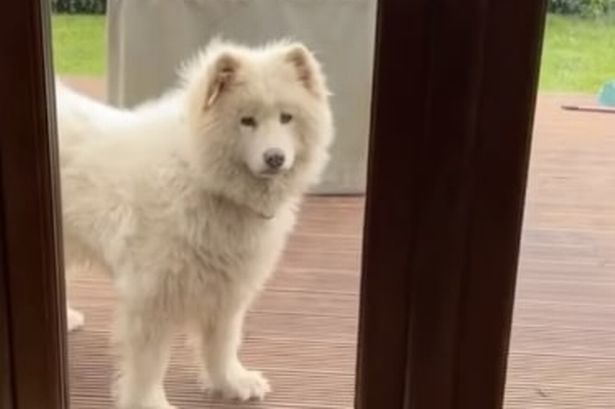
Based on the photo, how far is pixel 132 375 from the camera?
174 cm

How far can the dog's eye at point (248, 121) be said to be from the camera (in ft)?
5.24

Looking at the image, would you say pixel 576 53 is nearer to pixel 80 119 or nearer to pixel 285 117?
pixel 285 117

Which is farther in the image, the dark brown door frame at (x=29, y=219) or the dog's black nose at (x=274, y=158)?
the dog's black nose at (x=274, y=158)

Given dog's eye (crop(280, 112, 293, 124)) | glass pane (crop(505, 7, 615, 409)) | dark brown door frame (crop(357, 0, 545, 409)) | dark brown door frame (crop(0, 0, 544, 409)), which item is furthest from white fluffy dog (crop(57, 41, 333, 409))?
glass pane (crop(505, 7, 615, 409))

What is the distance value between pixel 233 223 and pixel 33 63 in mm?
455

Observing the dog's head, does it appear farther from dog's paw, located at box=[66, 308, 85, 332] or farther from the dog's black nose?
dog's paw, located at box=[66, 308, 85, 332]

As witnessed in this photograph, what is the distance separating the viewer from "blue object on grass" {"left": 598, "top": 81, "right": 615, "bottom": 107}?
1455mm

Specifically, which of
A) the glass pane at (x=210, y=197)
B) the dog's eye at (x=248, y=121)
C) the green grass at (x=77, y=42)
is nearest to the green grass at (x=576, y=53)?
the glass pane at (x=210, y=197)

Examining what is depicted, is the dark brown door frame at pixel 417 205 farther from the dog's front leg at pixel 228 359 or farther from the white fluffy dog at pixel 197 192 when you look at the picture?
the dog's front leg at pixel 228 359

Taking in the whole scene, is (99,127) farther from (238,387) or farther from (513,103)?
(513,103)

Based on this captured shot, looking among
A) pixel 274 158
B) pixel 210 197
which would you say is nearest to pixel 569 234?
pixel 274 158

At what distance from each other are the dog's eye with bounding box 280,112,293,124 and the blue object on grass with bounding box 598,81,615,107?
48 cm

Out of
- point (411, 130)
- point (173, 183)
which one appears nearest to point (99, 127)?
point (173, 183)

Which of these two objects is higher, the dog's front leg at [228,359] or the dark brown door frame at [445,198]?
the dark brown door frame at [445,198]
